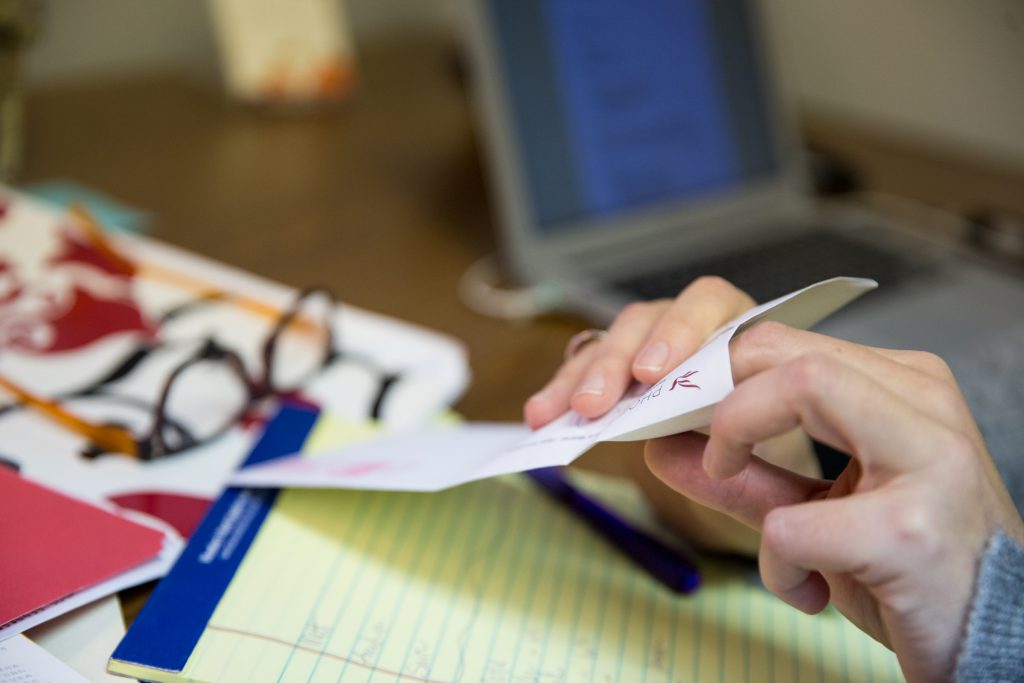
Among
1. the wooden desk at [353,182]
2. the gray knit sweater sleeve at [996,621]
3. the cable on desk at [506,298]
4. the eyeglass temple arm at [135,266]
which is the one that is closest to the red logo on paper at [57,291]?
the eyeglass temple arm at [135,266]

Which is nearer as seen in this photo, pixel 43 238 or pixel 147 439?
pixel 147 439

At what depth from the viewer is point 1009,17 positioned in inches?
31.0

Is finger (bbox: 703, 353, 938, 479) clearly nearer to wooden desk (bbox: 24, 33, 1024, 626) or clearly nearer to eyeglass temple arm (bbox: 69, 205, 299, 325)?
wooden desk (bbox: 24, 33, 1024, 626)

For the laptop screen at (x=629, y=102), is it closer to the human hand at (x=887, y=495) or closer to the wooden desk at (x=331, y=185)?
the wooden desk at (x=331, y=185)

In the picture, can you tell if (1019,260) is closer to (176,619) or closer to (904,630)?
(904,630)

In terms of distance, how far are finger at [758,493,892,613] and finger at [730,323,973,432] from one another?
0.06 meters

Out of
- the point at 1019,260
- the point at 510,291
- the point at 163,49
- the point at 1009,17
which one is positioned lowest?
the point at 1019,260

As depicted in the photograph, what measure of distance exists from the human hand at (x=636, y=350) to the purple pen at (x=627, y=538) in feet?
0.13

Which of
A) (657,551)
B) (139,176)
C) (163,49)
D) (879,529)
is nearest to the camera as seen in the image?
(879,529)

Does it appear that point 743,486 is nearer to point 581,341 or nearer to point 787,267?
point 581,341

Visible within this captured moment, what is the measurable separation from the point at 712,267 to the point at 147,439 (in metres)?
0.49

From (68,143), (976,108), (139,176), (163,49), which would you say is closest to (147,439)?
(139,176)

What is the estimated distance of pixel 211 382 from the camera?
57cm

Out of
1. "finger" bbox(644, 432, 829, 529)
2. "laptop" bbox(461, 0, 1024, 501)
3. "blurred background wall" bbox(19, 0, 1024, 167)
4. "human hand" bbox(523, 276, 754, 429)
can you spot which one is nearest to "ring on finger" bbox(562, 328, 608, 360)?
"human hand" bbox(523, 276, 754, 429)
